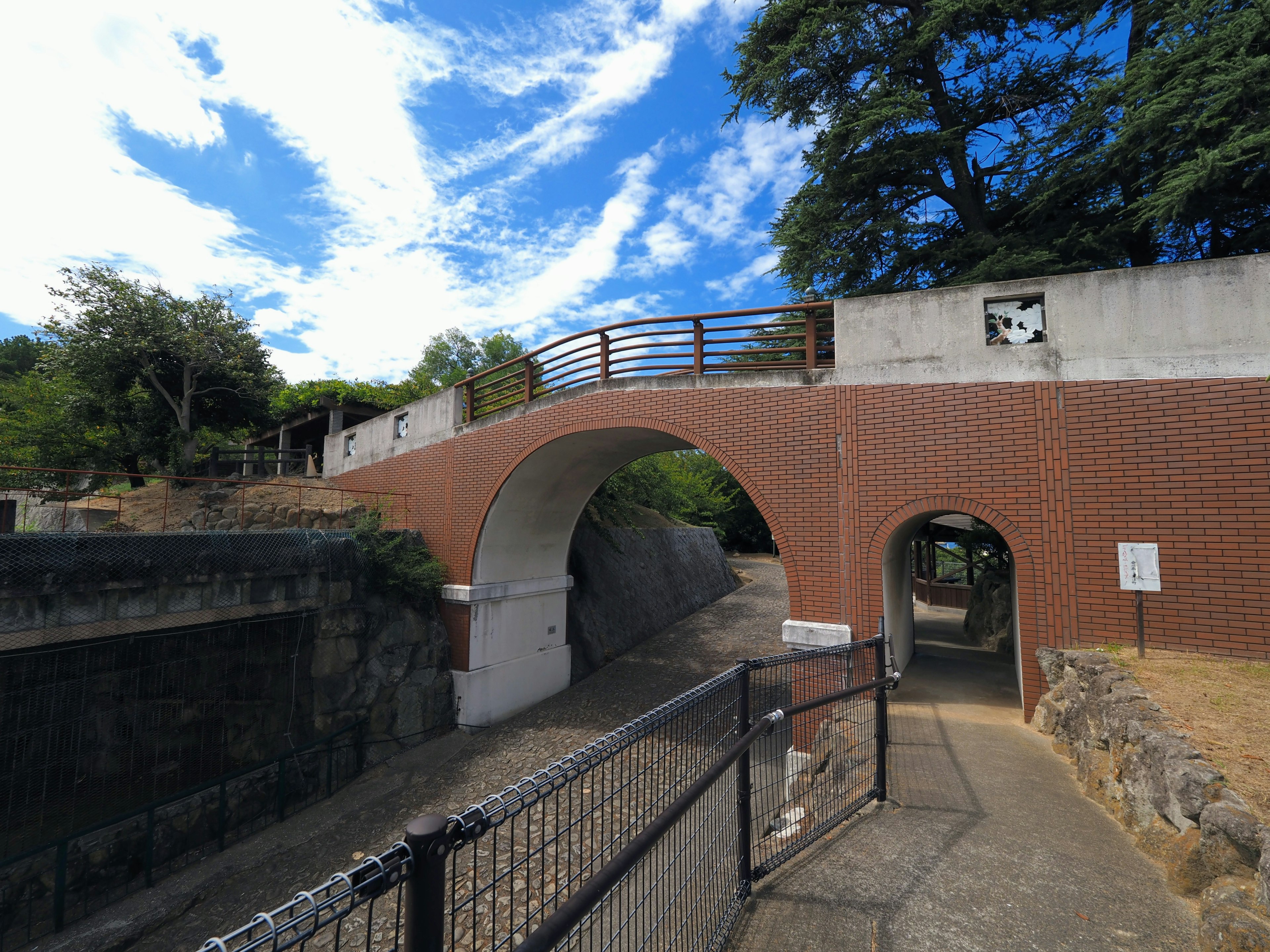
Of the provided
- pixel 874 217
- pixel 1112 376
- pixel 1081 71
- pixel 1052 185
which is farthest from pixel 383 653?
pixel 1081 71

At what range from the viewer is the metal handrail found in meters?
1.85

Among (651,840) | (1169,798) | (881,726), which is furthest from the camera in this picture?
(881,726)

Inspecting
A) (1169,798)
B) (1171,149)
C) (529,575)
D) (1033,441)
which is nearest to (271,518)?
(529,575)

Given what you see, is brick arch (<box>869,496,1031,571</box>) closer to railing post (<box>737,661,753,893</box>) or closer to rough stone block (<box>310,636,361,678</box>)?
railing post (<box>737,661,753,893</box>)

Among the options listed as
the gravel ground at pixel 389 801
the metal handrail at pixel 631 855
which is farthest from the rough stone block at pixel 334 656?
the metal handrail at pixel 631 855

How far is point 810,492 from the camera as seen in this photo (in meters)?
8.95

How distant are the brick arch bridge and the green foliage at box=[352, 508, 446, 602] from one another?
475 centimetres

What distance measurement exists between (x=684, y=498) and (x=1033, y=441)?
18.8 meters

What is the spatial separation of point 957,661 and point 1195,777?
24.4 ft

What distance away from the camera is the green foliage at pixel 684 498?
18.2 m

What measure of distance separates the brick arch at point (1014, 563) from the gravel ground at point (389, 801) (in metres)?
6.64

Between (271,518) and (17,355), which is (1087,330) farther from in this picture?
(17,355)

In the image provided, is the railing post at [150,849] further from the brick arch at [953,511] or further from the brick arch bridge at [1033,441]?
the brick arch at [953,511]

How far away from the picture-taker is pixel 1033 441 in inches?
304
